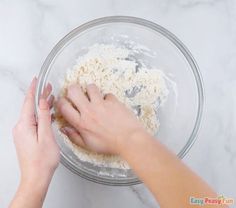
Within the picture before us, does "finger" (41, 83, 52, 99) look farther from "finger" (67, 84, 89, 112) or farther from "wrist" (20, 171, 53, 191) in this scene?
"wrist" (20, 171, 53, 191)

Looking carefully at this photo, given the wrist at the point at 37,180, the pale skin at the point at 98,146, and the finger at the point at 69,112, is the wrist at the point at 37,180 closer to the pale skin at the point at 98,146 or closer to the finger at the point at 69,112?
the pale skin at the point at 98,146

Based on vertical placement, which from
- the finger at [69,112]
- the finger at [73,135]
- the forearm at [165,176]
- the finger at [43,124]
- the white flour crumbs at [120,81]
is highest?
the white flour crumbs at [120,81]

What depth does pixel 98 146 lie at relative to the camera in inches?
34.6

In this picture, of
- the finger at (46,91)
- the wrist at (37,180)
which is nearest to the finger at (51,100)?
the finger at (46,91)

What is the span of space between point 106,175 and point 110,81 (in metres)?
0.20

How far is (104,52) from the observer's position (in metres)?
0.92

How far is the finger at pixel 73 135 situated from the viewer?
899mm

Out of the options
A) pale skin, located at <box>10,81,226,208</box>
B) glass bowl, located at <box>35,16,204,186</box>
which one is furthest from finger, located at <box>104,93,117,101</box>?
glass bowl, located at <box>35,16,204,186</box>


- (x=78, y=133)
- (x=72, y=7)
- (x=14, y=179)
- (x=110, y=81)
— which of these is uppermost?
(x=72, y=7)

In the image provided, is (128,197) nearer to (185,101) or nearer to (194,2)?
(185,101)

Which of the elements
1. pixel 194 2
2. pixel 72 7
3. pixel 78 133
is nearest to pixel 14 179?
pixel 78 133

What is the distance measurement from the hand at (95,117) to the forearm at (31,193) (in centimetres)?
12

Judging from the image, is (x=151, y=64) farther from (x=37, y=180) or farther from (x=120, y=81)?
(x=37, y=180)

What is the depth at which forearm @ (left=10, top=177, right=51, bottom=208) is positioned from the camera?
0.80m
